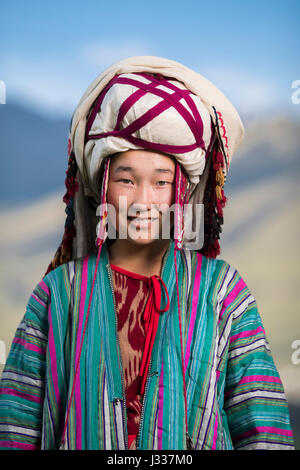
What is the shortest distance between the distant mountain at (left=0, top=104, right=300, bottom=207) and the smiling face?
30.2 inches

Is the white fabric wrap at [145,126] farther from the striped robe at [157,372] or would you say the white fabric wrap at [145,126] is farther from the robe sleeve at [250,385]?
the robe sleeve at [250,385]

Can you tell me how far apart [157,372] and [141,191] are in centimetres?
44

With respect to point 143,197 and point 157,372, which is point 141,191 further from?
point 157,372

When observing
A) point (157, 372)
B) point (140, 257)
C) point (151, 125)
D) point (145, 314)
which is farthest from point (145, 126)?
point (157, 372)

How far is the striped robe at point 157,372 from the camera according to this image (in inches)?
74.3

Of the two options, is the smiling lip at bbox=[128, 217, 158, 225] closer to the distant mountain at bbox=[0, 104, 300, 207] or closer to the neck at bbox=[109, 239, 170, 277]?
the neck at bbox=[109, 239, 170, 277]

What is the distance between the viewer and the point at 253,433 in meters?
1.95

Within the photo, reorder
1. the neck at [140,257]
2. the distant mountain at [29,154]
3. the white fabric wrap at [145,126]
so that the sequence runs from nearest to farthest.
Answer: the white fabric wrap at [145,126] < the neck at [140,257] < the distant mountain at [29,154]

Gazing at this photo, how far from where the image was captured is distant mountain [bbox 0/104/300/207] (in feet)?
8.77

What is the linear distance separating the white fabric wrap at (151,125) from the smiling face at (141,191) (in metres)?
0.04

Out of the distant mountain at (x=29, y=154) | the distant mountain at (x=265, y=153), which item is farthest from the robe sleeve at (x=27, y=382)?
the distant mountain at (x=265, y=153)

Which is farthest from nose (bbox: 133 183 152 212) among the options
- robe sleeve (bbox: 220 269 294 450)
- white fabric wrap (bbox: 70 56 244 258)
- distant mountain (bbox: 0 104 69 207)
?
distant mountain (bbox: 0 104 69 207)

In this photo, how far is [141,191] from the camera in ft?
6.33

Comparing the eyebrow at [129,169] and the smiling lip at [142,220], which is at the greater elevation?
the eyebrow at [129,169]
